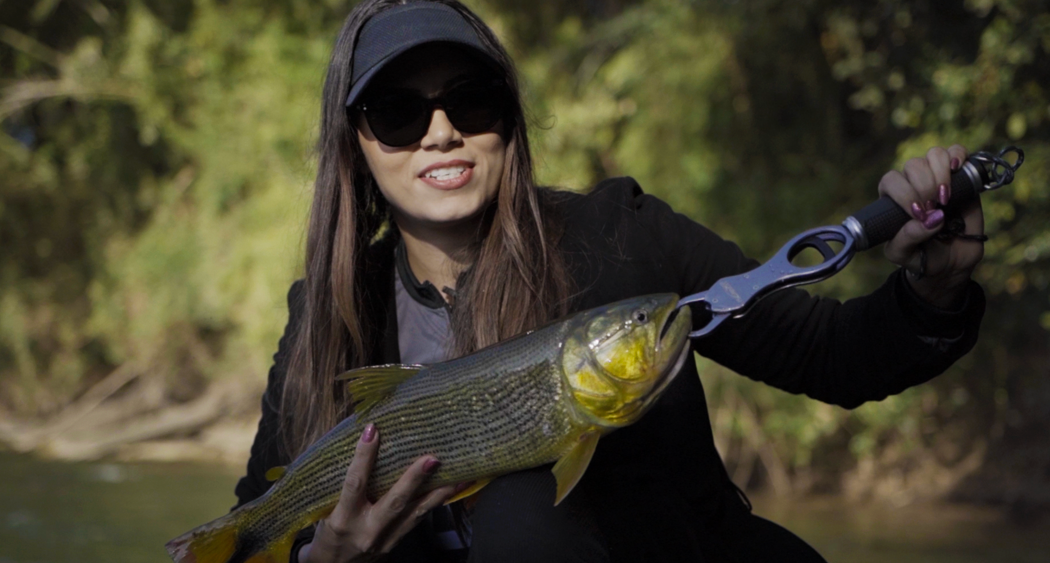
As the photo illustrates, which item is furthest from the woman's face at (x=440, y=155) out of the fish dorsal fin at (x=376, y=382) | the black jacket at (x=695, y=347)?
the fish dorsal fin at (x=376, y=382)

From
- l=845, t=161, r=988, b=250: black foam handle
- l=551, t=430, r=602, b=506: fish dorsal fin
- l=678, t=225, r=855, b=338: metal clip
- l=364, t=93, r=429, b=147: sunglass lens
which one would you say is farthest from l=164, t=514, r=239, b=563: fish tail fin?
l=845, t=161, r=988, b=250: black foam handle

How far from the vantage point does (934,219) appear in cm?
171

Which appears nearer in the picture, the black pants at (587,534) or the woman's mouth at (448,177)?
the black pants at (587,534)

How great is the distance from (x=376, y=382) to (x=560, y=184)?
2.73 m

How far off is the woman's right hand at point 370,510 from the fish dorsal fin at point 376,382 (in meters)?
0.06

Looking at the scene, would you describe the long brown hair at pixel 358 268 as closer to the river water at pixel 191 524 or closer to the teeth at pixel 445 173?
the teeth at pixel 445 173

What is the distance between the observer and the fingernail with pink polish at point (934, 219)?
1.71m

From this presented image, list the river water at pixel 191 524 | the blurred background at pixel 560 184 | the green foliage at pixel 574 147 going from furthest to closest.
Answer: the river water at pixel 191 524 → the blurred background at pixel 560 184 → the green foliage at pixel 574 147

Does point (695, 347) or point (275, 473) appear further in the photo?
point (695, 347)

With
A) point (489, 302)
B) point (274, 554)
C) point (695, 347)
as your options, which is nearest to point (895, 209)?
point (695, 347)

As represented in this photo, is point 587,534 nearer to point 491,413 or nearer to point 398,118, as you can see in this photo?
point 491,413

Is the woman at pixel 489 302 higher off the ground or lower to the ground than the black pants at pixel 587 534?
higher

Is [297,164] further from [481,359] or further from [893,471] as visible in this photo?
[481,359]

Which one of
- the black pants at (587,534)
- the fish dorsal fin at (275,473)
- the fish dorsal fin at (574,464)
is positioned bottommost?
the black pants at (587,534)
